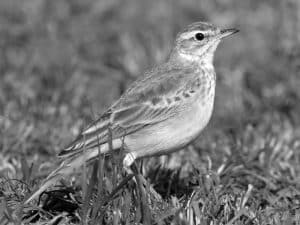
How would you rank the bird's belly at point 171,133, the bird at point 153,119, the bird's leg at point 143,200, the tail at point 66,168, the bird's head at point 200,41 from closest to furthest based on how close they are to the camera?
the bird's leg at point 143,200, the tail at point 66,168, the bird at point 153,119, the bird's belly at point 171,133, the bird's head at point 200,41

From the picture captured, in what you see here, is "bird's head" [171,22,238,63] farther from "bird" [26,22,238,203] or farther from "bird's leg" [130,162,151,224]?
"bird's leg" [130,162,151,224]

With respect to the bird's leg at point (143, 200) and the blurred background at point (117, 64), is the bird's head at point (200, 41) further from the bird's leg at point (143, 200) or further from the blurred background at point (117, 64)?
the bird's leg at point (143, 200)

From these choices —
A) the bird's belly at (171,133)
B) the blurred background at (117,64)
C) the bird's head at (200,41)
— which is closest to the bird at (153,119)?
the bird's belly at (171,133)

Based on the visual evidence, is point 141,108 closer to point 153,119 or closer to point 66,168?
point 153,119

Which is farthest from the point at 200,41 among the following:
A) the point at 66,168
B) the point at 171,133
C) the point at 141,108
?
the point at 66,168

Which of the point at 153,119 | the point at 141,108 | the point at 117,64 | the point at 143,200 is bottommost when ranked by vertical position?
the point at 143,200

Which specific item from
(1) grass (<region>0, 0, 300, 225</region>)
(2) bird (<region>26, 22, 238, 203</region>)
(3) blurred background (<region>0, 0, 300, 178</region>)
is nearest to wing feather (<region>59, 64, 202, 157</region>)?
(2) bird (<region>26, 22, 238, 203</region>)

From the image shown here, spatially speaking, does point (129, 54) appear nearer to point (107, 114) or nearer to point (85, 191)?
point (107, 114)

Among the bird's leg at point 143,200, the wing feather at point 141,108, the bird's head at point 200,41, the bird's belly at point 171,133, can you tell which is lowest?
the bird's leg at point 143,200
